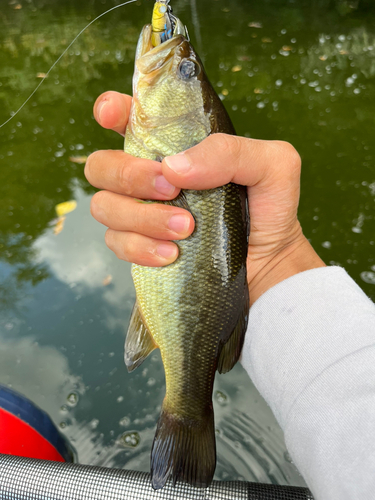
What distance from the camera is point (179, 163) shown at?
1.09 m

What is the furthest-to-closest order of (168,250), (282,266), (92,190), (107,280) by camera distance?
1. (92,190)
2. (107,280)
3. (282,266)
4. (168,250)

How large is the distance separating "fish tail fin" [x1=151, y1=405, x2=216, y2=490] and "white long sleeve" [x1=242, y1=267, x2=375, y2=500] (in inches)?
9.6

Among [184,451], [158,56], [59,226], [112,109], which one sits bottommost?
[59,226]

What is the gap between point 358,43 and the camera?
19.4ft

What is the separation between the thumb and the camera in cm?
108

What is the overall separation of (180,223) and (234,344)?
0.44 m

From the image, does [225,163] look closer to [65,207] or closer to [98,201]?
[98,201]

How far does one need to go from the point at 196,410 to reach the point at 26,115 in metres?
4.51

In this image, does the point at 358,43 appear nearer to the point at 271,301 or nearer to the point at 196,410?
the point at 271,301

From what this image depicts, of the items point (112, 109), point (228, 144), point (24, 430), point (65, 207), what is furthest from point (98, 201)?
point (65, 207)

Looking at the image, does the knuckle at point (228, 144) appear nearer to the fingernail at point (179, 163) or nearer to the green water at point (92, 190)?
the fingernail at point (179, 163)

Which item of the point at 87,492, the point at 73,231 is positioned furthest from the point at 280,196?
the point at 73,231

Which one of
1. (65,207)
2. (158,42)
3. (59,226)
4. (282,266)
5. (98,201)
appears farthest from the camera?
(65,207)

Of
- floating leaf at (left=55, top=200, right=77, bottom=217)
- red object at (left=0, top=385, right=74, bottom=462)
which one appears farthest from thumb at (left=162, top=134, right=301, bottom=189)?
floating leaf at (left=55, top=200, right=77, bottom=217)
